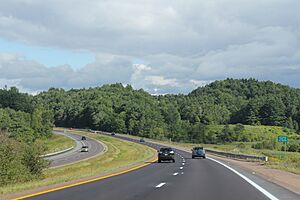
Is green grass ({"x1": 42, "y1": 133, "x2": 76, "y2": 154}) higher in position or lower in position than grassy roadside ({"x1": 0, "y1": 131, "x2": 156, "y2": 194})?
higher

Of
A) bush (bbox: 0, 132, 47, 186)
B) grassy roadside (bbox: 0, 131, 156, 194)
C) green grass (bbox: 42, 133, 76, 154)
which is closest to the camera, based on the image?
grassy roadside (bbox: 0, 131, 156, 194)

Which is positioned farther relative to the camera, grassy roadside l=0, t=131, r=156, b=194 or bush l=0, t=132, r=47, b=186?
bush l=0, t=132, r=47, b=186

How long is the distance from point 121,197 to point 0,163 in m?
15.3

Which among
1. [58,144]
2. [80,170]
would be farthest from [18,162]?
[58,144]

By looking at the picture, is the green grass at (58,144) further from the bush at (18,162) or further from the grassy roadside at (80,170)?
the bush at (18,162)

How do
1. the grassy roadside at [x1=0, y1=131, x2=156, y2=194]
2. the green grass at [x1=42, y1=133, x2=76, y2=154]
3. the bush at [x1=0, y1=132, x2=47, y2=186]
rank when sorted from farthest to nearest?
1. the green grass at [x1=42, y1=133, x2=76, y2=154]
2. the bush at [x1=0, y1=132, x2=47, y2=186]
3. the grassy roadside at [x1=0, y1=131, x2=156, y2=194]

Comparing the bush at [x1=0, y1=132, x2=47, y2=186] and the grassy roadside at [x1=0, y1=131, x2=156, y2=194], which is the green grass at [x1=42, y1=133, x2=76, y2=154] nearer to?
the grassy roadside at [x1=0, y1=131, x2=156, y2=194]

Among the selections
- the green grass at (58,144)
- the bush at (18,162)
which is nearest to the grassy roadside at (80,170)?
the bush at (18,162)

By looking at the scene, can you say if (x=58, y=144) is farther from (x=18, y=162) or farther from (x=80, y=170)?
(x=18, y=162)

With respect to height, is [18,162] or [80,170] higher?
[18,162]

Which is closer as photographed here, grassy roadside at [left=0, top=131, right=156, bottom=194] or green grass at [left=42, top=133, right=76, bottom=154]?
grassy roadside at [left=0, top=131, right=156, bottom=194]

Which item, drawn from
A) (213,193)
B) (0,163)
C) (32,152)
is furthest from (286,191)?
(32,152)

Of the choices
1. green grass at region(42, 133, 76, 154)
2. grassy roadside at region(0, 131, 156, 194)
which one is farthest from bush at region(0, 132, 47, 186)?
green grass at region(42, 133, 76, 154)

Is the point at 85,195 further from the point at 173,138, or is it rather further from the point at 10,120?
the point at 173,138
